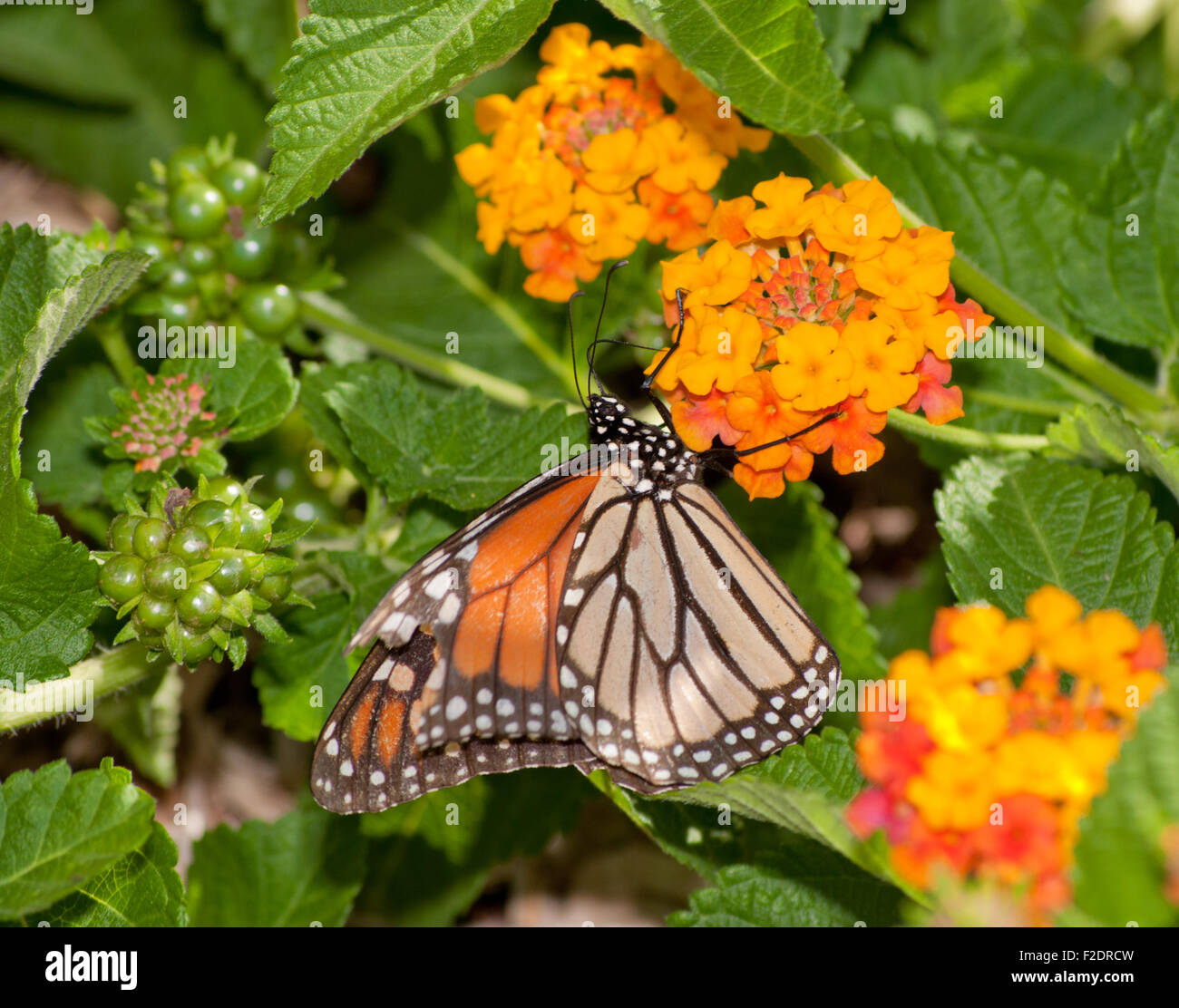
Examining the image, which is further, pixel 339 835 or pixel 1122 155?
pixel 339 835

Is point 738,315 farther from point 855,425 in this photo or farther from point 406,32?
point 406,32

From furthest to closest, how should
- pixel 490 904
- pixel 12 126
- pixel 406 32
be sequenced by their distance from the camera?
pixel 12 126
pixel 490 904
pixel 406 32

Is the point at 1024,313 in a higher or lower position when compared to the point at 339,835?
higher

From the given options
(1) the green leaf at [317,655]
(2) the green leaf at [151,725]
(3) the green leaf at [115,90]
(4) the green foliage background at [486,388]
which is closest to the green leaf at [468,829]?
(4) the green foliage background at [486,388]

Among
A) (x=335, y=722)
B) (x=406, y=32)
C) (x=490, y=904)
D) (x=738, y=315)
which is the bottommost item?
(x=490, y=904)

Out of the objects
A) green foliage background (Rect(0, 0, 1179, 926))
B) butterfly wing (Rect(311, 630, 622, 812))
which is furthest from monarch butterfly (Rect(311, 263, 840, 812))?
green foliage background (Rect(0, 0, 1179, 926))

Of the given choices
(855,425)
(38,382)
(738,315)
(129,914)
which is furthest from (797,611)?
(38,382)

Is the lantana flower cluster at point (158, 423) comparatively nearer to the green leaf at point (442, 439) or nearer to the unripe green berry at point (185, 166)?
the green leaf at point (442, 439)
